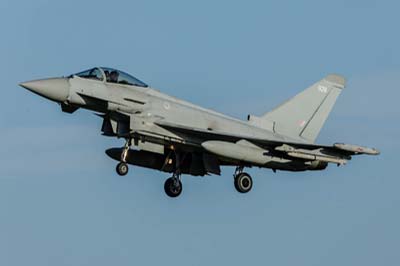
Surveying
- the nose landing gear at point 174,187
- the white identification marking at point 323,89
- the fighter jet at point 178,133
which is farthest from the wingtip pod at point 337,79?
the nose landing gear at point 174,187

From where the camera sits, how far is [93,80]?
30.9m

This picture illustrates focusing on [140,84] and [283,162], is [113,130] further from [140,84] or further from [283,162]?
[283,162]

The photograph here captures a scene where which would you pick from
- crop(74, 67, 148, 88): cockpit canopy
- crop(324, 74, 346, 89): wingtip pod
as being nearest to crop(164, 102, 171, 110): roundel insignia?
crop(74, 67, 148, 88): cockpit canopy

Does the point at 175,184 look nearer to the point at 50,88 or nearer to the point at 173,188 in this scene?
the point at 173,188

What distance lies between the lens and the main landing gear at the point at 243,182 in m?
32.7

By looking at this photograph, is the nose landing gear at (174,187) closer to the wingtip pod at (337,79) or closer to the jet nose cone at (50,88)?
the jet nose cone at (50,88)

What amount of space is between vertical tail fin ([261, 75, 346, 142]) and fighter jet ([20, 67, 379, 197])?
0.05 meters

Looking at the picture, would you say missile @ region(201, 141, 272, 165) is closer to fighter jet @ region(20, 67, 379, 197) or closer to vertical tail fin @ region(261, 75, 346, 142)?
fighter jet @ region(20, 67, 379, 197)

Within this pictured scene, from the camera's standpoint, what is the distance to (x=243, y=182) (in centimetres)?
3272

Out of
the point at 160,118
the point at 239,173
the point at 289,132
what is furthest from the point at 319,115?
the point at 160,118

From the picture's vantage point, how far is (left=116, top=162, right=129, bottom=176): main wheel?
30625mm

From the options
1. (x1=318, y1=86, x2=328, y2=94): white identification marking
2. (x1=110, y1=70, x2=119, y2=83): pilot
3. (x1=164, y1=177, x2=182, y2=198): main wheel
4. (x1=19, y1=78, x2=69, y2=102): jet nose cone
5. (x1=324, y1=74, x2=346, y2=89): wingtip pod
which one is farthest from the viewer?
(x1=324, y1=74, x2=346, y2=89): wingtip pod

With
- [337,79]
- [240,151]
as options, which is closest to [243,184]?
[240,151]

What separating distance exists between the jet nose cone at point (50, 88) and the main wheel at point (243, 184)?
17.7 feet
